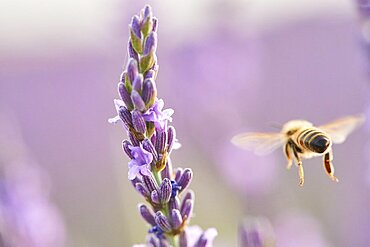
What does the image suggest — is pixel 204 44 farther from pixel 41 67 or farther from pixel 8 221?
pixel 41 67

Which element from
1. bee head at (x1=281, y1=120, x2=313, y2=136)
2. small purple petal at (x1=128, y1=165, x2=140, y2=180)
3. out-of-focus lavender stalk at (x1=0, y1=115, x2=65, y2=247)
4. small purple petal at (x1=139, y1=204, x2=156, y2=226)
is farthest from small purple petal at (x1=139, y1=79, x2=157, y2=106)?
out-of-focus lavender stalk at (x1=0, y1=115, x2=65, y2=247)

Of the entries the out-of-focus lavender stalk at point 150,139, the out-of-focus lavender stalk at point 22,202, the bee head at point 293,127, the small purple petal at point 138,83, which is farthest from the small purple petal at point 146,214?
the out-of-focus lavender stalk at point 22,202

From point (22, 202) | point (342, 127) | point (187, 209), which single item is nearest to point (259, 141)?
point (342, 127)

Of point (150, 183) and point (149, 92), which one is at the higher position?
point (149, 92)

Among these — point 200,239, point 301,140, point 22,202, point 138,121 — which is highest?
point 138,121

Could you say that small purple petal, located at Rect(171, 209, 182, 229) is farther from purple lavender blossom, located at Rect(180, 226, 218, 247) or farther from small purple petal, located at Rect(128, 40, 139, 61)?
small purple petal, located at Rect(128, 40, 139, 61)

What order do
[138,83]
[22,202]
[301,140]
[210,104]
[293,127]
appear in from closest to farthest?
1. [138,83]
2. [301,140]
3. [293,127]
4. [22,202]
5. [210,104]

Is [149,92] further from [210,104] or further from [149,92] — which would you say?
[210,104]
